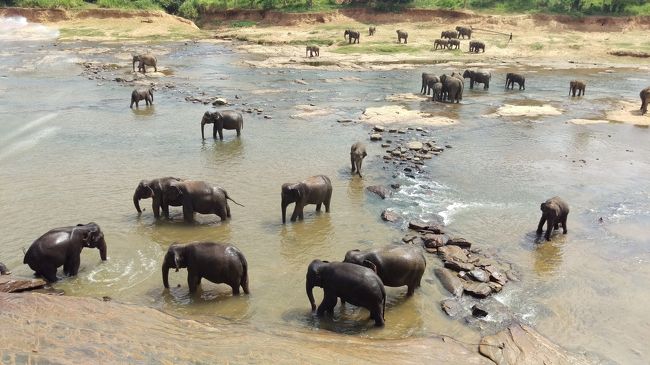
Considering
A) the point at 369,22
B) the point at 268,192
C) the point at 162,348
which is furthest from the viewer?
the point at 369,22

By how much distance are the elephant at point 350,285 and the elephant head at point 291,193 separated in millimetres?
3559

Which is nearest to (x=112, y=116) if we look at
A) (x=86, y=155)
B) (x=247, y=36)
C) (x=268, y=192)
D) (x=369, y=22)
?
(x=86, y=155)

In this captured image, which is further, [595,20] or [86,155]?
[595,20]

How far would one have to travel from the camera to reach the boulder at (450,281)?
30.3ft

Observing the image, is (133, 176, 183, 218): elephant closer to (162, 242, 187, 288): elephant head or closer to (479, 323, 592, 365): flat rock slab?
(162, 242, 187, 288): elephant head

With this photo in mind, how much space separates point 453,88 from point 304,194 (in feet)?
53.2

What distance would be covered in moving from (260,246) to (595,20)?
187ft

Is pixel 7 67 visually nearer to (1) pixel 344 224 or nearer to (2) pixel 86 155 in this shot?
(2) pixel 86 155

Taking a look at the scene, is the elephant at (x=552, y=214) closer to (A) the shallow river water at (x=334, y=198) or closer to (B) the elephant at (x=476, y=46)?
(A) the shallow river water at (x=334, y=198)

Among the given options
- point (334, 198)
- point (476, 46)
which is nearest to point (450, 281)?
point (334, 198)

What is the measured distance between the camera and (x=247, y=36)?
187 feet

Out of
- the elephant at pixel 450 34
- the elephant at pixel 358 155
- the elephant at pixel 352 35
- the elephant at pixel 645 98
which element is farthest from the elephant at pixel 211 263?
the elephant at pixel 450 34

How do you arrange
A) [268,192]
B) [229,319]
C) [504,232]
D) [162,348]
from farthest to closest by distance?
[268,192] → [504,232] → [229,319] → [162,348]

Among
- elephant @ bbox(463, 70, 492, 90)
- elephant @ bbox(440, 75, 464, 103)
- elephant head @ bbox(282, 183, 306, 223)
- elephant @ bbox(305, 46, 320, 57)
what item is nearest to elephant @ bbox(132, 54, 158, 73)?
elephant @ bbox(305, 46, 320, 57)
